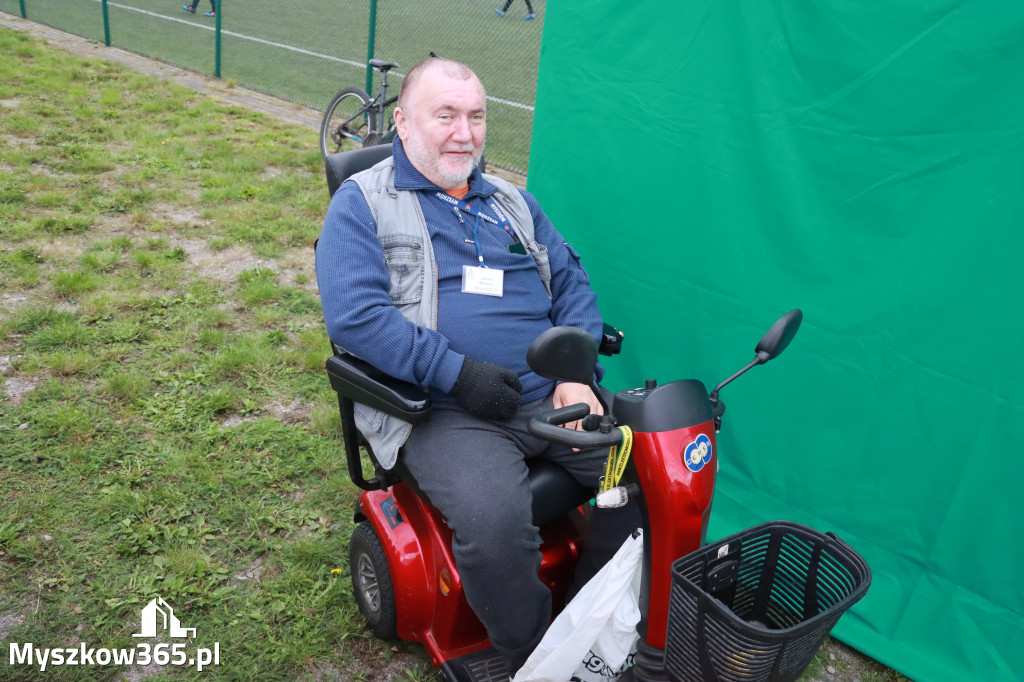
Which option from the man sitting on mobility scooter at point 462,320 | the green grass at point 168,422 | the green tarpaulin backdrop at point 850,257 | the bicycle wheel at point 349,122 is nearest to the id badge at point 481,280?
the man sitting on mobility scooter at point 462,320

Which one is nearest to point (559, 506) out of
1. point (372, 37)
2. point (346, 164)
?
point (346, 164)

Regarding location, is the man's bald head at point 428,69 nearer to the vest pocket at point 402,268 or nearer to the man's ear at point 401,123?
the man's ear at point 401,123

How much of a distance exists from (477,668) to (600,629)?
521mm

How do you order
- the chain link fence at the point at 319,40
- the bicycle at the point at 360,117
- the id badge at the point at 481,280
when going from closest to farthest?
1. the id badge at the point at 481,280
2. the bicycle at the point at 360,117
3. the chain link fence at the point at 319,40

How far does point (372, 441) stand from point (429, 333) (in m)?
0.35

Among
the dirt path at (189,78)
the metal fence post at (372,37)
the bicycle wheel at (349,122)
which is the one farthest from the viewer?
the dirt path at (189,78)

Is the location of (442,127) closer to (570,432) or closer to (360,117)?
(570,432)

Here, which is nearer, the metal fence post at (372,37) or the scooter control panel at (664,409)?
the scooter control panel at (664,409)

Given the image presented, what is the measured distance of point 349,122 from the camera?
683 centimetres

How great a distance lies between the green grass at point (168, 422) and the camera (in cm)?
239

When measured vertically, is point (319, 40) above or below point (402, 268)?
below

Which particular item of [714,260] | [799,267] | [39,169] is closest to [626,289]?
[714,260]

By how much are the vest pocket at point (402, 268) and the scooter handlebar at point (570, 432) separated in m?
0.69

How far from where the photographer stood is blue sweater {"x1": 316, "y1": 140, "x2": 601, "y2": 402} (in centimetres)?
202
